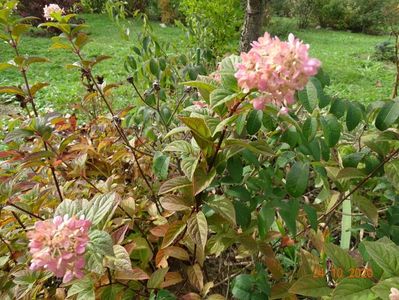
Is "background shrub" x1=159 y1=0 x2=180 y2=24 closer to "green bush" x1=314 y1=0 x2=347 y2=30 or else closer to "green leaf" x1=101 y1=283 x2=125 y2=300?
"green bush" x1=314 y1=0 x2=347 y2=30

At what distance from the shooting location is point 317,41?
419 inches

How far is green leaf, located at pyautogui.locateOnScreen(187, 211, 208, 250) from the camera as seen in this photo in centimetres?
91

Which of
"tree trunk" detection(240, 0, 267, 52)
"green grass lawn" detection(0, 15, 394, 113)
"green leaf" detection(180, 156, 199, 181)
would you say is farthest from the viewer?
"green grass lawn" detection(0, 15, 394, 113)

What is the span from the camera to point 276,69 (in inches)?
28.0

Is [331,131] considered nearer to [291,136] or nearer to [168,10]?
[291,136]

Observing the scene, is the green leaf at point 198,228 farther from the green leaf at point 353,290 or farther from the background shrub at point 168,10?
the background shrub at point 168,10

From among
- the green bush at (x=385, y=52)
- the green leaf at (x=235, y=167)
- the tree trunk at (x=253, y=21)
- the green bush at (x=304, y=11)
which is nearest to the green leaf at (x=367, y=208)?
the green leaf at (x=235, y=167)

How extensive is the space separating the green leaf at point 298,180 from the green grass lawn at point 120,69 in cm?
239

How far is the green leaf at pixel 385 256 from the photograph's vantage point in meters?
0.75

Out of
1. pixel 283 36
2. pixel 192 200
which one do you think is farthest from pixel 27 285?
pixel 283 36

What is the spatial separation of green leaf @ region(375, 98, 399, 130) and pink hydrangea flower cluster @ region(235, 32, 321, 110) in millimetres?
315

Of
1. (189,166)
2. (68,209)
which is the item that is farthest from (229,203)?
(68,209)

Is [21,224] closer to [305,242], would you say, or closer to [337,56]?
[305,242]

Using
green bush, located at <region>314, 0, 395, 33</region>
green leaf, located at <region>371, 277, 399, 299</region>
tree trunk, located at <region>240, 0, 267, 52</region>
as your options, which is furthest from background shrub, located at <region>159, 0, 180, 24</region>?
green leaf, located at <region>371, 277, 399, 299</region>
